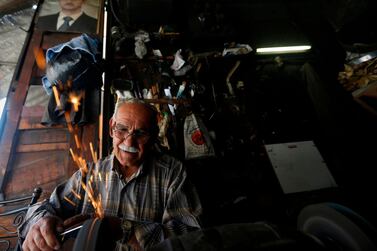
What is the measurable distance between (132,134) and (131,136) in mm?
27

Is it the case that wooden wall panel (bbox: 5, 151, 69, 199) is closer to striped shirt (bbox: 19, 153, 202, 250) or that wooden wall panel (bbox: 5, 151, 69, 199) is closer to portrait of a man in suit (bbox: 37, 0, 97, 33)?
striped shirt (bbox: 19, 153, 202, 250)

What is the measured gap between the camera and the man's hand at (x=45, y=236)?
1238 millimetres

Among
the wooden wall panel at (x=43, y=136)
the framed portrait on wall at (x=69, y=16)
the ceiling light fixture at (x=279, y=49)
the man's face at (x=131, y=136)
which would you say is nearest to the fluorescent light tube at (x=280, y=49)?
the ceiling light fixture at (x=279, y=49)

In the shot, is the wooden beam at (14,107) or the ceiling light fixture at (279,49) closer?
the wooden beam at (14,107)

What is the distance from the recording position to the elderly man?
6.16 ft

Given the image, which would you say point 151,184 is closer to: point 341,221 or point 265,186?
point 341,221

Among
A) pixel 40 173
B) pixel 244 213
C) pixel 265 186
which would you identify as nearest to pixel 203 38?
pixel 265 186

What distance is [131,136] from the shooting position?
2.11 metres

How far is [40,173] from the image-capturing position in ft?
10.0

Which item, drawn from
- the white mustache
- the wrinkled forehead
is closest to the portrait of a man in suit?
the wrinkled forehead

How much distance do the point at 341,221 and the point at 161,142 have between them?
8.33 feet

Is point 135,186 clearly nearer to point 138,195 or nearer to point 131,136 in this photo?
point 138,195

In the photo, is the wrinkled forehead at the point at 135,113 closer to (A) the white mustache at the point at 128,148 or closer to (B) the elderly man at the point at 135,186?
(B) the elderly man at the point at 135,186

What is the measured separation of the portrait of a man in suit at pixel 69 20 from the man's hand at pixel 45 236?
13.0 ft
